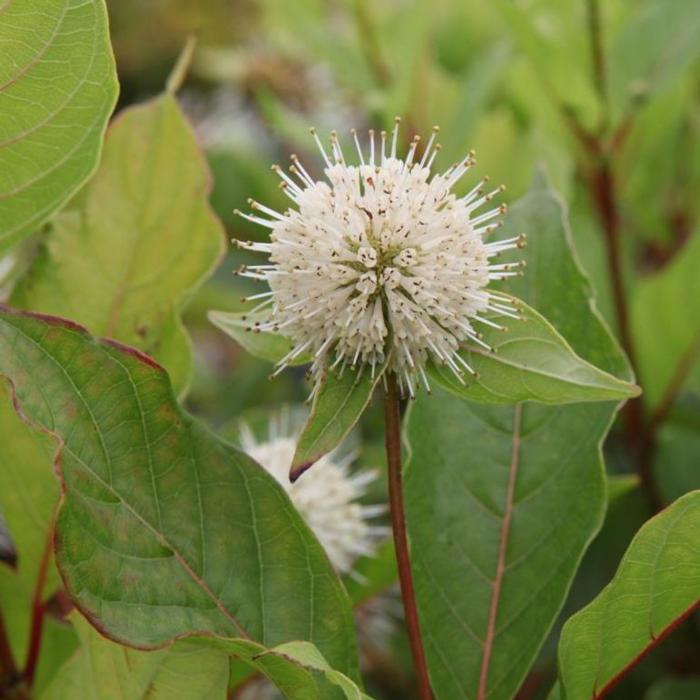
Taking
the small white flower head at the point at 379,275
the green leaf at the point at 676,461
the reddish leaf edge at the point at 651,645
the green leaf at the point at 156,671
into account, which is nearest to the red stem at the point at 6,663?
the green leaf at the point at 156,671

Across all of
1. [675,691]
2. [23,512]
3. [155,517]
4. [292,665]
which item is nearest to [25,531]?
[23,512]

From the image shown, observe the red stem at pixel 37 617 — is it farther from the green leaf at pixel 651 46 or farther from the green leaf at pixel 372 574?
the green leaf at pixel 651 46

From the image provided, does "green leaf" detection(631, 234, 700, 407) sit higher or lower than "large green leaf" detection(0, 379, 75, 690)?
higher

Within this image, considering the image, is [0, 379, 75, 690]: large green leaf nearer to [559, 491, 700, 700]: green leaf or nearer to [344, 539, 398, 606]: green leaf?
[344, 539, 398, 606]: green leaf

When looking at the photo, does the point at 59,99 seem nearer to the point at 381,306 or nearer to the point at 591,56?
the point at 381,306

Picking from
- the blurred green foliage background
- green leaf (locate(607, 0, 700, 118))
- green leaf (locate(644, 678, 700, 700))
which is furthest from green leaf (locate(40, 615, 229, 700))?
green leaf (locate(607, 0, 700, 118))

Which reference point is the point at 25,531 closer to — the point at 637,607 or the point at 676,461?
the point at 637,607

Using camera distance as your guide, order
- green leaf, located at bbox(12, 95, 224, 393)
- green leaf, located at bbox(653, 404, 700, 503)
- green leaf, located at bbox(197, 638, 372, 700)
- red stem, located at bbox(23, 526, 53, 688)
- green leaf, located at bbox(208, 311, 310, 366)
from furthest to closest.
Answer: green leaf, located at bbox(653, 404, 700, 503) < green leaf, located at bbox(12, 95, 224, 393) < red stem, located at bbox(23, 526, 53, 688) < green leaf, located at bbox(208, 311, 310, 366) < green leaf, located at bbox(197, 638, 372, 700)
